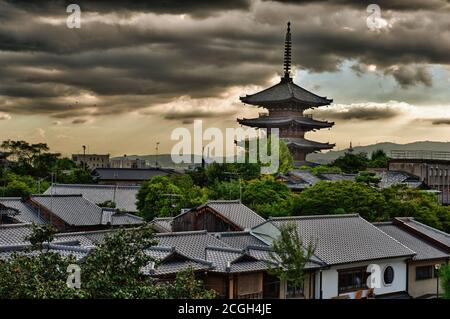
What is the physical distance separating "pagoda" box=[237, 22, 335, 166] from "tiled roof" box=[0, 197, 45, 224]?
38.7m

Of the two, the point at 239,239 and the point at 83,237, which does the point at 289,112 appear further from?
the point at 83,237

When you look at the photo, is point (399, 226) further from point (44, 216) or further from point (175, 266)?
point (44, 216)

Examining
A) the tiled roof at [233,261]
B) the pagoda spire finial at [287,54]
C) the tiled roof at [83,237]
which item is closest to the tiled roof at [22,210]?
the tiled roof at [83,237]

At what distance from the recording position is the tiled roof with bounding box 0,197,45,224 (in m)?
35.2

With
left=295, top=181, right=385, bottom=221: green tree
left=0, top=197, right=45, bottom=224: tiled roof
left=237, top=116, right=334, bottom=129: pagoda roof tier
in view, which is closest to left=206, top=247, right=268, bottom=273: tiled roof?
left=295, top=181, right=385, bottom=221: green tree

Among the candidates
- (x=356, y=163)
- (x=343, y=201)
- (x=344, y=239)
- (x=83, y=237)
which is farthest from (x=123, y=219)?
(x=356, y=163)

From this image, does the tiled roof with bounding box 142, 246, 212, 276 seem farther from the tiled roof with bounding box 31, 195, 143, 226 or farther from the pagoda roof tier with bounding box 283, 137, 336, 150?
the pagoda roof tier with bounding box 283, 137, 336, 150

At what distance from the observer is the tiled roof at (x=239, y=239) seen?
85.9 ft

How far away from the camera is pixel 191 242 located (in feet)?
81.9

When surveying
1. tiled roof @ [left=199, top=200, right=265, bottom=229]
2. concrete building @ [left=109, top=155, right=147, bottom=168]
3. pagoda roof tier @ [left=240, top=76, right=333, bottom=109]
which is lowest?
tiled roof @ [left=199, top=200, right=265, bottom=229]

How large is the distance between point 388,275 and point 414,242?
364 centimetres

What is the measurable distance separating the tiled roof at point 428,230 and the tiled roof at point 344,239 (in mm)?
2673
